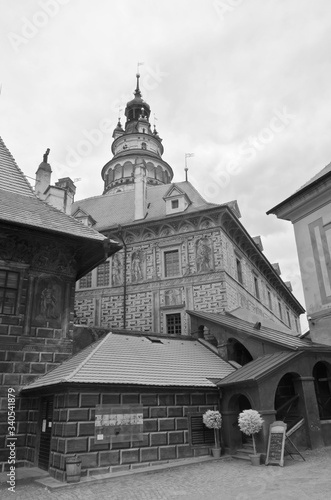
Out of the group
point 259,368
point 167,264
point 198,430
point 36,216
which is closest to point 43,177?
point 167,264

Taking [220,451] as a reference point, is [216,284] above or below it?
above

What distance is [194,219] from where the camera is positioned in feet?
66.8

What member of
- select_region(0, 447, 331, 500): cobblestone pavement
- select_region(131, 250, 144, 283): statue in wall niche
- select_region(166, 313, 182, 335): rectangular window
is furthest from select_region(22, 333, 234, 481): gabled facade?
select_region(131, 250, 144, 283): statue in wall niche

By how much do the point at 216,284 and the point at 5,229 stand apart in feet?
33.6

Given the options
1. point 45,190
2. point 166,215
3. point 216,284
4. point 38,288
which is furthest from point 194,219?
point 38,288

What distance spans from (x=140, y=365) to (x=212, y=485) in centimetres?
397

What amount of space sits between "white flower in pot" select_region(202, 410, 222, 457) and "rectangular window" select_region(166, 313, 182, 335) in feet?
25.6

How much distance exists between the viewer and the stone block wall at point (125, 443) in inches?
367

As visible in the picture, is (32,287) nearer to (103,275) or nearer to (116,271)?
(116,271)

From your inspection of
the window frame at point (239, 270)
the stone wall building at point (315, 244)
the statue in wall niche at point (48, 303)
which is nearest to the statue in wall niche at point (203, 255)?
the window frame at point (239, 270)

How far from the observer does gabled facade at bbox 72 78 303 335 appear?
19250 millimetres

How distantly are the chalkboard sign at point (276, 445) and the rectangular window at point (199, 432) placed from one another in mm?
1950

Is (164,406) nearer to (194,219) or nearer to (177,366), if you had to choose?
(177,366)

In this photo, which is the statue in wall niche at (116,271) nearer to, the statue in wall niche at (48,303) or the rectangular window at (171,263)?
the rectangular window at (171,263)
